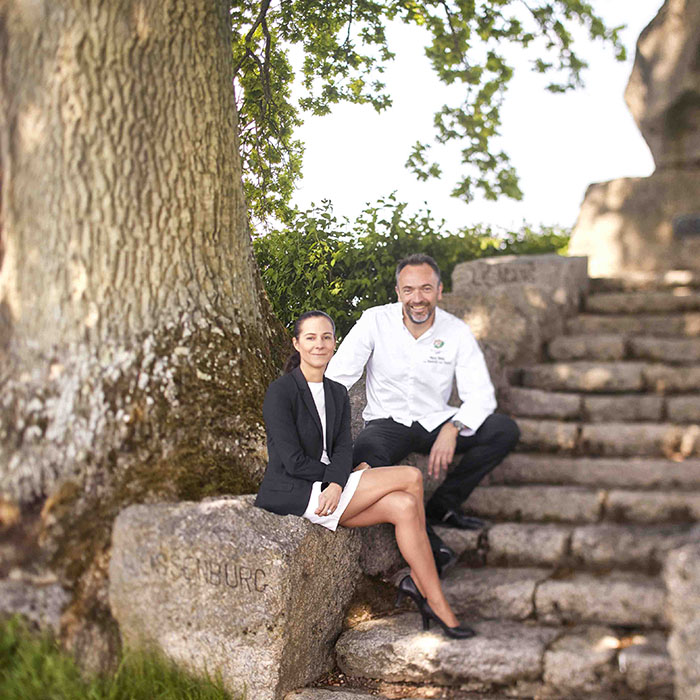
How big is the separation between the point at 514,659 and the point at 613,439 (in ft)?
6.62

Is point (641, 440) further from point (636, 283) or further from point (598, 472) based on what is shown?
point (636, 283)

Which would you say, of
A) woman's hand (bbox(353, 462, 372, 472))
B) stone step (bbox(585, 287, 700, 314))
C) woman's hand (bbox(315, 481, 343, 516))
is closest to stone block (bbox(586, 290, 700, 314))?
stone step (bbox(585, 287, 700, 314))

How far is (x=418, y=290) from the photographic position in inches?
177

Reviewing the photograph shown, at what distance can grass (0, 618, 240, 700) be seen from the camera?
3.63 metres

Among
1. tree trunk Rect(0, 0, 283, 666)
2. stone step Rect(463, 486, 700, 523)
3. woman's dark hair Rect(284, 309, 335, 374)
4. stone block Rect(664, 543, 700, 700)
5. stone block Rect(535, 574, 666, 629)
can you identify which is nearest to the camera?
stone block Rect(664, 543, 700, 700)

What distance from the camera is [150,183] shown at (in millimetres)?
4398

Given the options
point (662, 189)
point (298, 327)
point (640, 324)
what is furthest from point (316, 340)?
point (662, 189)

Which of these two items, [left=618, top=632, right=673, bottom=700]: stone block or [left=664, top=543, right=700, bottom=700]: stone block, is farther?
[left=618, top=632, right=673, bottom=700]: stone block

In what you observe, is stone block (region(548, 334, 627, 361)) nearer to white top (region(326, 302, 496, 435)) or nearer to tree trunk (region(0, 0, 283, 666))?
white top (region(326, 302, 496, 435))

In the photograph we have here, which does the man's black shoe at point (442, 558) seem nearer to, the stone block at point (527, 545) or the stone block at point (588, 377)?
the stone block at point (527, 545)

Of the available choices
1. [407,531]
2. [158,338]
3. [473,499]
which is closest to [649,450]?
[473,499]

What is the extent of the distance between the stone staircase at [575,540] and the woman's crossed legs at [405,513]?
0.78 ft

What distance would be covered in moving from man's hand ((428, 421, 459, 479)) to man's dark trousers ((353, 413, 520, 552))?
0.14 m

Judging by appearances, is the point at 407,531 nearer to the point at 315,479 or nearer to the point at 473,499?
the point at 315,479
